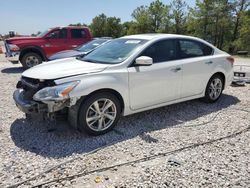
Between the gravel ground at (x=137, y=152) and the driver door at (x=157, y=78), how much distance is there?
0.44 meters

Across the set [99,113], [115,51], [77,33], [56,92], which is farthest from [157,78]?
[77,33]

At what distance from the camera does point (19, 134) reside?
381cm

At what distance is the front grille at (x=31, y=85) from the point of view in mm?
3508

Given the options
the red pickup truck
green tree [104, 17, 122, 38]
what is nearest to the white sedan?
the red pickup truck

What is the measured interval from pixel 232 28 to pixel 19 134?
34.6 meters

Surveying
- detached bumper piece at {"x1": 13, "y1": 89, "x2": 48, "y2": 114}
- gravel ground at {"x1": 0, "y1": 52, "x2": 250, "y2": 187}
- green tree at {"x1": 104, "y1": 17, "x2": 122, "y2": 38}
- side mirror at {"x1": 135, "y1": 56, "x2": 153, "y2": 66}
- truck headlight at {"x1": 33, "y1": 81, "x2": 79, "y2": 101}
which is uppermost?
green tree at {"x1": 104, "y1": 17, "x2": 122, "y2": 38}

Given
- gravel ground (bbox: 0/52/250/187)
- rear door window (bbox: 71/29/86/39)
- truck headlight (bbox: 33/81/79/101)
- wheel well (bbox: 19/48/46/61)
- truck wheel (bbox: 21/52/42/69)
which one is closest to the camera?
gravel ground (bbox: 0/52/250/187)

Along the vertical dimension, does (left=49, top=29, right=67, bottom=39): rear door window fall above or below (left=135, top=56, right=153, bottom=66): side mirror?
above

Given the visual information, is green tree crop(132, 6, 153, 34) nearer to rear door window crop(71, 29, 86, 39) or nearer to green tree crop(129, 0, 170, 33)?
green tree crop(129, 0, 170, 33)

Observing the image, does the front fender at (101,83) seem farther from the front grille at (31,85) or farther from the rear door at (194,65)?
the rear door at (194,65)

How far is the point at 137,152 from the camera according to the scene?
3.30 metres

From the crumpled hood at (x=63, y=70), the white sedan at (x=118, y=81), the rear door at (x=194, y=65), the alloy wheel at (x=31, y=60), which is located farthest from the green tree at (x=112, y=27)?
the crumpled hood at (x=63, y=70)

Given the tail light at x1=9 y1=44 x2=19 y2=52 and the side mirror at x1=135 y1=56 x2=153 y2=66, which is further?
the tail light at x1=9 y1=44 x2=19 y2=52

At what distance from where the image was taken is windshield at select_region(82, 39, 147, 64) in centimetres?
411
